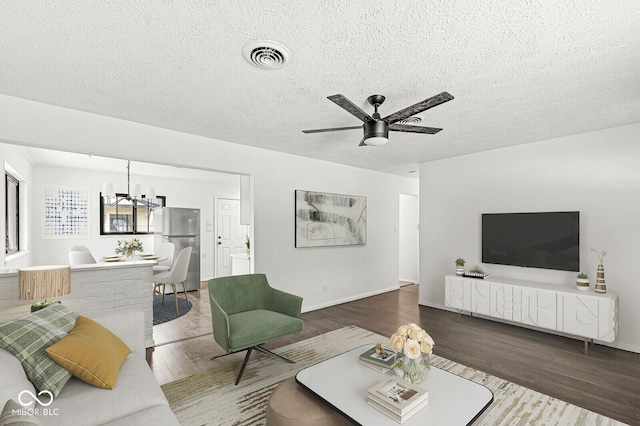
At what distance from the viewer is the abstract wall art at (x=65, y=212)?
5633 millimetres

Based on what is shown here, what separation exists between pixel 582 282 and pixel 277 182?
153 inches

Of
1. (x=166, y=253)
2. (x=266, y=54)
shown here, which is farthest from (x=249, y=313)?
(x=166, y=253)

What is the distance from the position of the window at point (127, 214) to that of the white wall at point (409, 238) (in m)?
5.43

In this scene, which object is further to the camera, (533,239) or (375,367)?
(533,239)

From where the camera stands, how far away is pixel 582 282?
353 centimetres

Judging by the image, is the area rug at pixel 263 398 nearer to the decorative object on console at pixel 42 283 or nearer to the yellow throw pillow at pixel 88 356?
the yellow throw pillow at pixel 88 356

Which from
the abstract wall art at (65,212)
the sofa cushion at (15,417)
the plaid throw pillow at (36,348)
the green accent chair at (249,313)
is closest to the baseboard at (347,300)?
the green accent chair at (249,313)

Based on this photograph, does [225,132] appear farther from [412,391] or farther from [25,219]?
[25,219]

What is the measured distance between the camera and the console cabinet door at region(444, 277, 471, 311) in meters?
4.33

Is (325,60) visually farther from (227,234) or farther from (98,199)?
(227,234)

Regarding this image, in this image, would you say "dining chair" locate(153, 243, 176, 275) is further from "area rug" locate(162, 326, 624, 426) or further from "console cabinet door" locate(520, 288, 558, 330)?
"console cabinet door" locate(520, 288, 558, 330)

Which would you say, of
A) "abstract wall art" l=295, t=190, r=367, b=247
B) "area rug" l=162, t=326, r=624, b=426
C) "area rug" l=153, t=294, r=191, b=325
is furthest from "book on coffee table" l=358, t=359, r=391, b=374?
"area rug" l=153, t=294, r=191, b=325

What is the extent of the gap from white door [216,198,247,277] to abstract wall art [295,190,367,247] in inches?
118

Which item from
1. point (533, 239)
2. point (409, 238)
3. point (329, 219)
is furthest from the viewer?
point (409, 238)
